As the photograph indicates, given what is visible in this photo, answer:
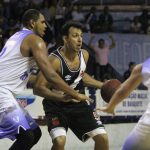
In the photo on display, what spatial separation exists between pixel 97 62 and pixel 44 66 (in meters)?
8.66

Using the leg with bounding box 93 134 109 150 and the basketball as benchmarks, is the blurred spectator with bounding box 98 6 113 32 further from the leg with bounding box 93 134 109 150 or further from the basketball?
the basketball

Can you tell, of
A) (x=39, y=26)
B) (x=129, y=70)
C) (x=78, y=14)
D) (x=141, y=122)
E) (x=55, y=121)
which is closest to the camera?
(x=141, y=122)

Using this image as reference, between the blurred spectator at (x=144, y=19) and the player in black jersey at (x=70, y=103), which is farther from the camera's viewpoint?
the blurred spectator at (x=144, y=19)

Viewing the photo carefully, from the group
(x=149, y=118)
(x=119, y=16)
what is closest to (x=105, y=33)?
(x=119, y=16)

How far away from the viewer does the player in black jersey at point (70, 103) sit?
23.5 feet

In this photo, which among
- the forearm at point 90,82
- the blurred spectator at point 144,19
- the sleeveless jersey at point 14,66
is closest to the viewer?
the sleeveless jersey at point 14,66

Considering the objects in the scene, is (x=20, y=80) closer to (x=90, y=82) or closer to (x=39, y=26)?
(x=39, y=26)

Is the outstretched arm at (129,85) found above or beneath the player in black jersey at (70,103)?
above

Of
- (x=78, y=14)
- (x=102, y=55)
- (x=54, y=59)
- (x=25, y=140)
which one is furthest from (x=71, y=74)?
(x=78, y=14)

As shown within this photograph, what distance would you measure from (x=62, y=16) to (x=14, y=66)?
10097mm

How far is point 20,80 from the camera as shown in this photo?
6.71 m

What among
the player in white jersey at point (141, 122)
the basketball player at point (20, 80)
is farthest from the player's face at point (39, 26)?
the player in white jersey at point (141, 122)

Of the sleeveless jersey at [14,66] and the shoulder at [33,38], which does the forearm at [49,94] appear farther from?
the shoulder at [33,38]

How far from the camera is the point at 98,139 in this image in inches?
281
